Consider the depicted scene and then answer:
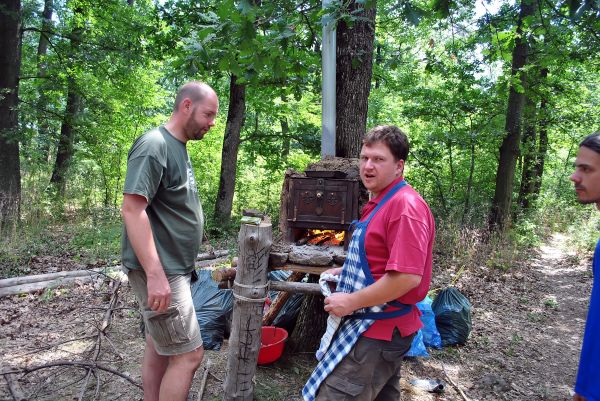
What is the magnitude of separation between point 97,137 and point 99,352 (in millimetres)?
8862

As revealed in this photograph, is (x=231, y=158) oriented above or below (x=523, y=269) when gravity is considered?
above

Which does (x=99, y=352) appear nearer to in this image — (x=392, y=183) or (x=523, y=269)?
(x=392, y=183)

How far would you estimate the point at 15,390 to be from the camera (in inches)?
126

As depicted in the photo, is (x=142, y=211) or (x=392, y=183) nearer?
(x=392, y=183)

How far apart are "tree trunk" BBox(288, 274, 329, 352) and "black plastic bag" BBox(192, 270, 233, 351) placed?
2.46 ft

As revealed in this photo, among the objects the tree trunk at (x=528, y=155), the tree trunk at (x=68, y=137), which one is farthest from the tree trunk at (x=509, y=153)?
the tree trunk at (x=68, y=137)

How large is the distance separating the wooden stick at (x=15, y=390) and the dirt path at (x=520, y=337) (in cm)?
309

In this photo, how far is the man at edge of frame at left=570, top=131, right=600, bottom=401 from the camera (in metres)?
1.59

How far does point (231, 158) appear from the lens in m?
10.5

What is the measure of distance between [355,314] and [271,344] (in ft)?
6.64

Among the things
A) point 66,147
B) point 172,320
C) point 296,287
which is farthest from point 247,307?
point 66,147

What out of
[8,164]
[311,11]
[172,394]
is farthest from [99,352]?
[8,164]

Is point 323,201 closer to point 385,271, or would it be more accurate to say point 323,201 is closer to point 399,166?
point 399,166

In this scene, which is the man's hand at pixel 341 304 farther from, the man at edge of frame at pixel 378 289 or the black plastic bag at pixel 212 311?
the black plastic bag at pixel 212 311
